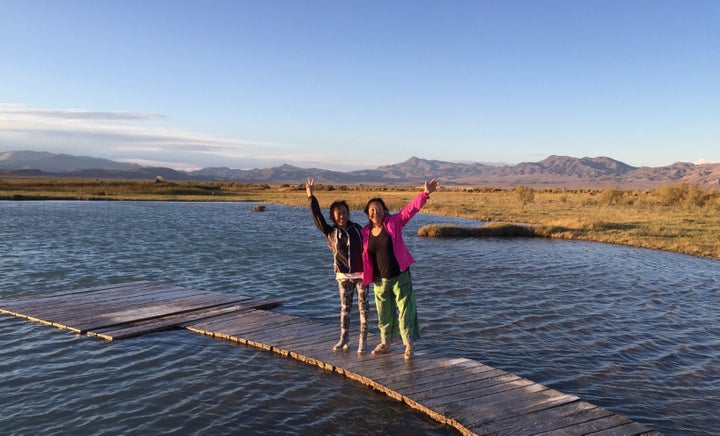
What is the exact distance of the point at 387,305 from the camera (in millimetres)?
10164

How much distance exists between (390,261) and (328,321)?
5.68 m

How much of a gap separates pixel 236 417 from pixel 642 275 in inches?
805

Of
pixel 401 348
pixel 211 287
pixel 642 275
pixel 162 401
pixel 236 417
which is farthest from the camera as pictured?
pixel 642 275

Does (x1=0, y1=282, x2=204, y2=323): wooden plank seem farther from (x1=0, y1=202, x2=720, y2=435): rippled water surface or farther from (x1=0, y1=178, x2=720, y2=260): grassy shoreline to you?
(x1=0, y1=178, x2=720, y2=260): grassy shoreline

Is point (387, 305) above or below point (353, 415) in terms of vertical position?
above

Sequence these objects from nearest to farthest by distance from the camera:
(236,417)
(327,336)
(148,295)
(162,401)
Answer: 1. (236,417)
2. (162,401)
3. (327,336)
4. (148,295)

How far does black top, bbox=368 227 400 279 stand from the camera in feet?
31.6

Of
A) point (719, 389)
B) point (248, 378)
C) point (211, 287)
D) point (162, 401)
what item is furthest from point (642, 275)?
point (162, 401)

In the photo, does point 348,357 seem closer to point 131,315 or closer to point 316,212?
point 316,212

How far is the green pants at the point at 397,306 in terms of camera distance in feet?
32.3

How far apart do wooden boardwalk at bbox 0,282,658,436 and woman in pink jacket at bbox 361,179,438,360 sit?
0.97 m

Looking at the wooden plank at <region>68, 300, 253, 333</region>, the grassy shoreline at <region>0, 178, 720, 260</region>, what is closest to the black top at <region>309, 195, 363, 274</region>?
the wooden plank at <region>68, 300, 253, 333</region>

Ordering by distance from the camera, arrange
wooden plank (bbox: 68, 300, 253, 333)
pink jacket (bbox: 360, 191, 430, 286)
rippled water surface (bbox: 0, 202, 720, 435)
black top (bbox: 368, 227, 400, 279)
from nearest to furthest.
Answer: rippled water surface (bbox: 0, 202, 720, 435), pink jacket (bbox: 360, 191, 430, 286), black top (bbox: 368, 227, 400, 279), wooden plank (bbox: 68, 300, 253, 333)

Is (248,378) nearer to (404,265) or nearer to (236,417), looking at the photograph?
(236,417)
